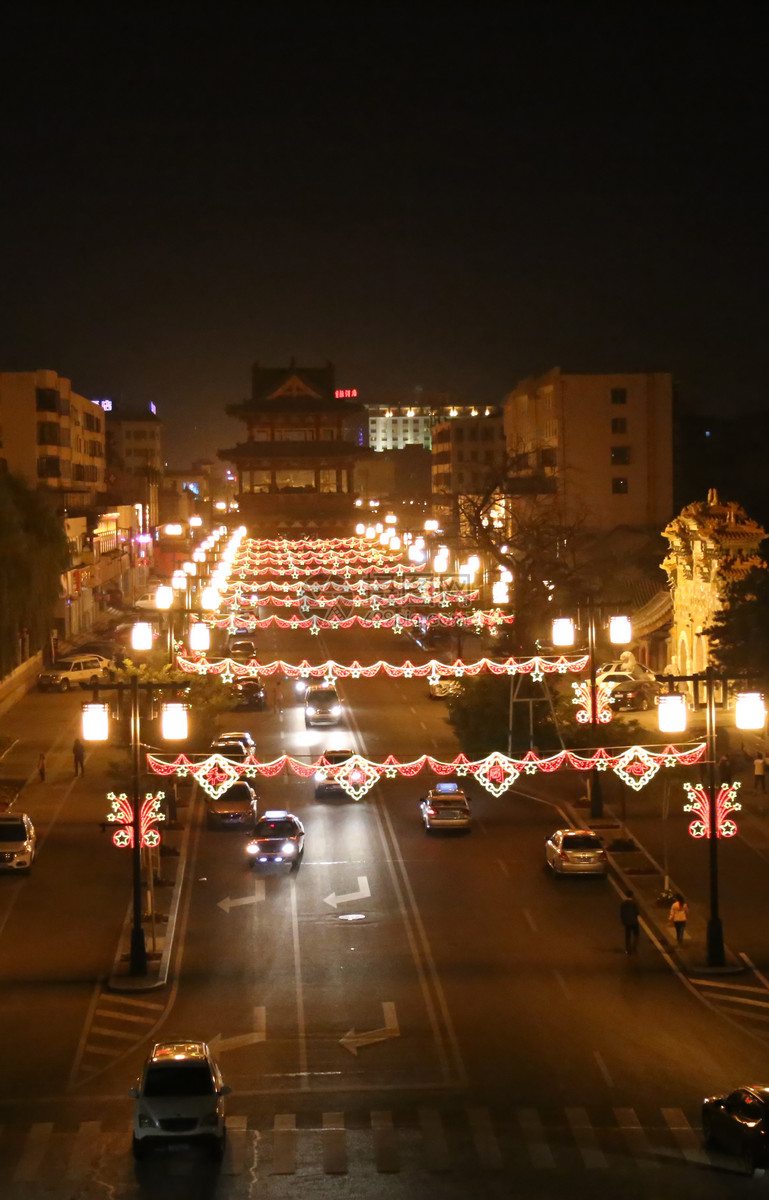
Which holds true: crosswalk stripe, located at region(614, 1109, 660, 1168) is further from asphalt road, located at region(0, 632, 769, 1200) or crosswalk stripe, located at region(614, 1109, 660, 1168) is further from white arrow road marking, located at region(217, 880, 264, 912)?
white arrow road marking, located at region(217, 880, 264, 912)

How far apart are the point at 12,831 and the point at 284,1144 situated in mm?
17596

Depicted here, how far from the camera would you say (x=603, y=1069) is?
72.7ft

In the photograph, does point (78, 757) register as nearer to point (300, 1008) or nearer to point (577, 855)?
point (577, 855)

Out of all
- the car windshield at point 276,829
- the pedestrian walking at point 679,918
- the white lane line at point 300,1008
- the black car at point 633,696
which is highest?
the black car at point 633,696

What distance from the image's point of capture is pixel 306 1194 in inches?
697

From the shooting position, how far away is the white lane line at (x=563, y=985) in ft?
84.8

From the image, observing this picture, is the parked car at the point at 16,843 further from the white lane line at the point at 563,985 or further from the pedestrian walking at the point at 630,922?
the pedestrian walking at the point at 630,922

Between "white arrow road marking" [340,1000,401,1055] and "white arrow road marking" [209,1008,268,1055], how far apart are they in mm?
1324

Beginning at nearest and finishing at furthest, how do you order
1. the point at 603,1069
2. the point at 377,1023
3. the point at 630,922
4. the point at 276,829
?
1. the point at 603,1069
2. the point at 377,1023
3. the point at 630,922
4. the point at 276,829

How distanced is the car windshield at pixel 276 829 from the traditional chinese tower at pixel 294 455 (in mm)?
77738

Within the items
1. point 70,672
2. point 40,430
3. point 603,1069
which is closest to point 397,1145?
point 603,1069

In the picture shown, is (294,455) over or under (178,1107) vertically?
over

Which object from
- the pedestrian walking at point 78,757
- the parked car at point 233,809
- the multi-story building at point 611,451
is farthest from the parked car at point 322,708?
the multi-story building at point 611,451

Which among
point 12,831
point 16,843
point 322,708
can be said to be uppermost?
point 322,708
